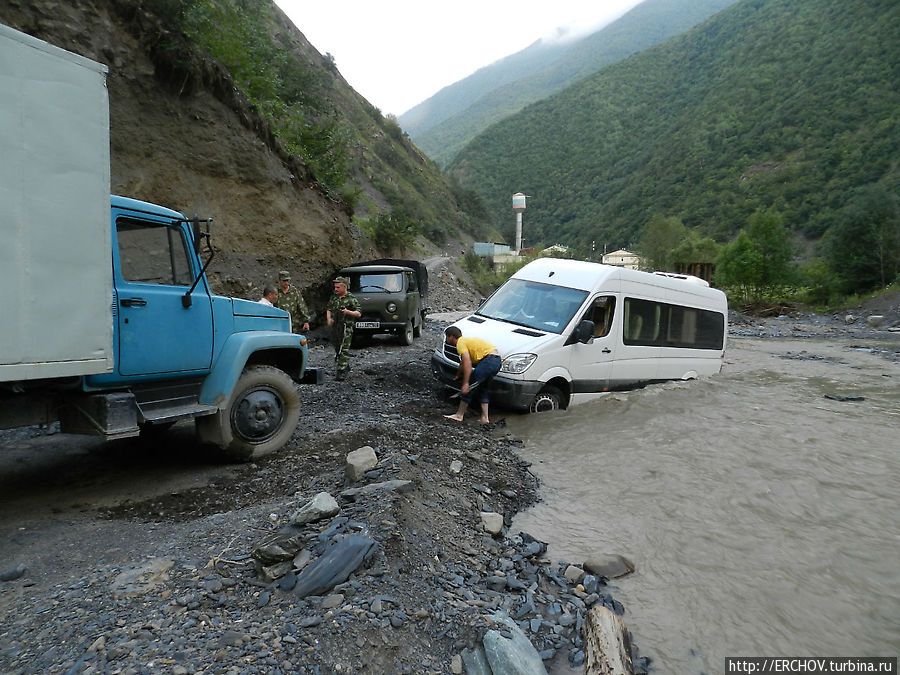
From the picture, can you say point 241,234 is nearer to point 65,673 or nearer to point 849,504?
point 65,673

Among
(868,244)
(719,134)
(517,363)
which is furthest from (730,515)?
(719,134)

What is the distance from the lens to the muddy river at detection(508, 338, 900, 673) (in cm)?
345

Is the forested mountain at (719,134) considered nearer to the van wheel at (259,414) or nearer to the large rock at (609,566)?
the large rock at (609,566)

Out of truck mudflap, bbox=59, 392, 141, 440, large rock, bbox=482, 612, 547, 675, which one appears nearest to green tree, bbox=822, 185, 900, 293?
large rock, bbox=482, 612, 547, 675

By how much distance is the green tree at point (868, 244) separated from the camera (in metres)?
30.9

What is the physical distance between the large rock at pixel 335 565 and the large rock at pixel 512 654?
88 centimetres

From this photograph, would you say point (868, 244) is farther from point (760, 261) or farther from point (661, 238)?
point (661, 238)

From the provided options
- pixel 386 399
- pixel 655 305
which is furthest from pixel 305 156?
pixel 655 305

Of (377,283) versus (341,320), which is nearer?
(341,320)

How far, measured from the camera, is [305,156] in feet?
51.9

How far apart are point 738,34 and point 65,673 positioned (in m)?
124

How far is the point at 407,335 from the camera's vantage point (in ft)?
47.0

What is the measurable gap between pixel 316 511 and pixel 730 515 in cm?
377

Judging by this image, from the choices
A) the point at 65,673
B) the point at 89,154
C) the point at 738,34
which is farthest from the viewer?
the point at 738,34
